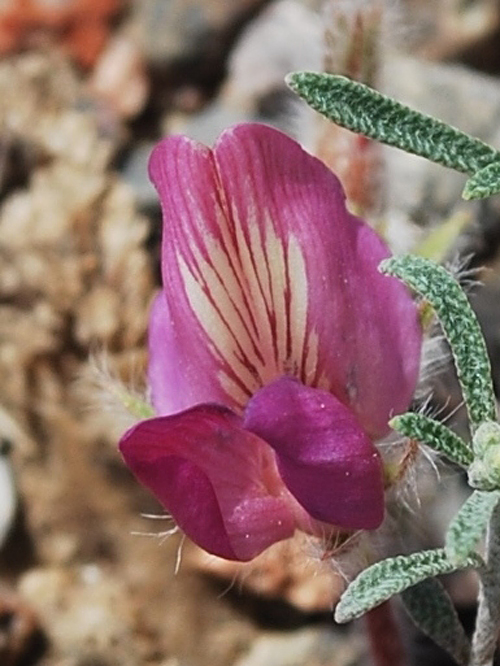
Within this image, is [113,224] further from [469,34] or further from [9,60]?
[469,34]

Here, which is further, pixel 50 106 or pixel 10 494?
pixel 50 106

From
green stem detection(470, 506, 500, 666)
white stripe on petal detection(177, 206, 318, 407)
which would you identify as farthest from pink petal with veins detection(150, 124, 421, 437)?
green stem detection(470, 506, 500, 666)

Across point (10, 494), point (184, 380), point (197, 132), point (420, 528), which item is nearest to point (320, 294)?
point (184, 380)

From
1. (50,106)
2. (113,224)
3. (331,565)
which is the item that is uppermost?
(50,106)

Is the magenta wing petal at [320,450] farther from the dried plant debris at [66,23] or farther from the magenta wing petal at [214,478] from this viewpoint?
the dried plant debris at [66,23]

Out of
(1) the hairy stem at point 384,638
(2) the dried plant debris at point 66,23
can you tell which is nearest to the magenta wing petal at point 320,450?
(1) the hairy stem at point 384,638

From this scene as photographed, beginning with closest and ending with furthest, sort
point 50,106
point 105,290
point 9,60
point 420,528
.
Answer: point 420,528 → point 105,290 → point 50,106 → point 9,60
